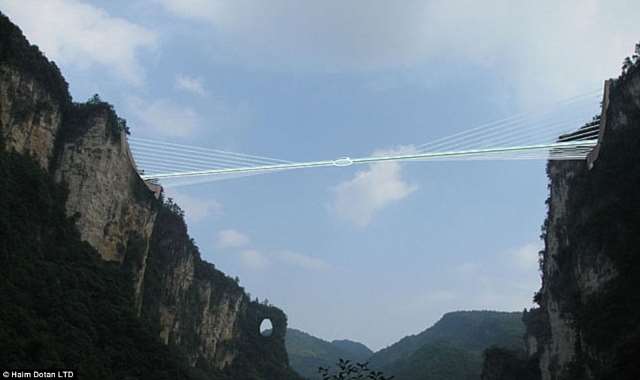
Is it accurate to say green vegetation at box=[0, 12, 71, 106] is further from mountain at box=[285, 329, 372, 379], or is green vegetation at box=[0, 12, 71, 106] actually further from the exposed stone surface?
mountain at box=[285, 329, 372, 379]

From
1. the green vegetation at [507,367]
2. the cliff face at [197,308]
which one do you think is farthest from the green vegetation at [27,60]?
the green vegetation at [507,367]

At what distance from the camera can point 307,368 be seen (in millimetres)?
98625

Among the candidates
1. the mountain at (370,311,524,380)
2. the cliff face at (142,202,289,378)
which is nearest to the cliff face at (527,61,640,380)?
the cliff face at (142,202,289,378)

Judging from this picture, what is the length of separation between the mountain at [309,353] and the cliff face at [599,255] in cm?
6580

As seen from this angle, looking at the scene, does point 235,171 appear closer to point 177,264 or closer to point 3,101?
point 3,101

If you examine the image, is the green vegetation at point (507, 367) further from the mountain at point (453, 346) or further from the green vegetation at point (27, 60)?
the green vegetation at point (27, 60)

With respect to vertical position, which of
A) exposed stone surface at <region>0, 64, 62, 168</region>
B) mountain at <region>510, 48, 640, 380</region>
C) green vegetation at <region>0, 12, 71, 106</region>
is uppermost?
green vegetation at <region>0, 12, 71, 106</region>

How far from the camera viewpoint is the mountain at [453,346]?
66.3m

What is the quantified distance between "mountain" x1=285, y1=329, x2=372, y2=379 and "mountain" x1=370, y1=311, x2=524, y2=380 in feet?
26.8

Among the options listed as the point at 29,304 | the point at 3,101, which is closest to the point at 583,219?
the point at 29,304

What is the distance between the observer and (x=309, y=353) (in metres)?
110

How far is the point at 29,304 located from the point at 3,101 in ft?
32.1

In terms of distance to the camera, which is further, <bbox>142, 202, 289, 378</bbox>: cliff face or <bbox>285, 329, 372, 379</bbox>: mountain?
<bbox>285, 329, 372, 379</bbox>: mountain

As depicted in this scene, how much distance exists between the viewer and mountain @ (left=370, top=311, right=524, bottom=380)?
66312mm
